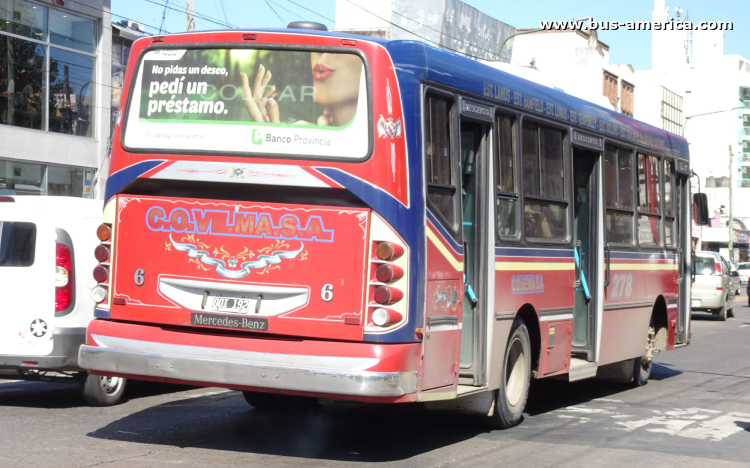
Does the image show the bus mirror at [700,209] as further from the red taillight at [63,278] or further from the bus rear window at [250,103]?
the red taillight at [63,278]

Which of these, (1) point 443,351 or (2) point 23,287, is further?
(2) point 23,287

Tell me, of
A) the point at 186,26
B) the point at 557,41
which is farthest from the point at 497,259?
the point at 557,41

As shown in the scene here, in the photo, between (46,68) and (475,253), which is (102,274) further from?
(46,68)

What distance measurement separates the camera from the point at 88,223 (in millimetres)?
9812

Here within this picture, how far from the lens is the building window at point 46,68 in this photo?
2439 centimetres

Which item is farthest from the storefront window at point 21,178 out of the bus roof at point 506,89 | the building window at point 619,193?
the building window at point 619,193

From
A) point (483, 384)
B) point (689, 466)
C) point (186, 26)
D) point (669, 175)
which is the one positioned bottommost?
point (689, 466)

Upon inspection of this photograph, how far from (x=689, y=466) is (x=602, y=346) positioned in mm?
3526

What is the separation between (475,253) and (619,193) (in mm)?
3850

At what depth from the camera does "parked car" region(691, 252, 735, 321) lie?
2900cm

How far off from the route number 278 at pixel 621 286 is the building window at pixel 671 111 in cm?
7329

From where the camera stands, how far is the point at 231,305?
24.3 feet

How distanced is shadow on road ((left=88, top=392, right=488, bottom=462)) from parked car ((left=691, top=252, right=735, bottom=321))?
20.6 metres

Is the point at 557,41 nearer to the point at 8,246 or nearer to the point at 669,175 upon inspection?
the point at 669,175
